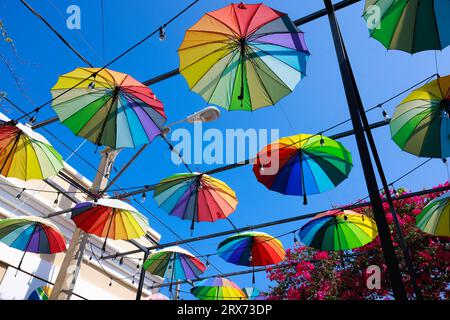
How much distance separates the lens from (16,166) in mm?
6180

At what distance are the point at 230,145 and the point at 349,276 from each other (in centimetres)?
722

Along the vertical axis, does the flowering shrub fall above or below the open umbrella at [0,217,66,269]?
above

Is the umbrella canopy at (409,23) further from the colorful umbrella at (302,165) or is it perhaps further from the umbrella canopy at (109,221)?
the umbrella canopy at (109,221)

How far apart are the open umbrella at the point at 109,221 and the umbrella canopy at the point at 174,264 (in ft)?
6.80

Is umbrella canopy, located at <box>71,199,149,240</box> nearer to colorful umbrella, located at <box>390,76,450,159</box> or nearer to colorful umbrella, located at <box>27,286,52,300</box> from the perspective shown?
colorful umbrella, located at <box>27,286,52,300</box>

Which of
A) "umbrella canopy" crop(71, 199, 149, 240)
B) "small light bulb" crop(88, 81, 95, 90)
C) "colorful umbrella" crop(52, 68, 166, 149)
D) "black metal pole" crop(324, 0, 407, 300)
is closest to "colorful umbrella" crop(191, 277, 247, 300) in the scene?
"umbrella canopy" crop(71, 199, 149, 240)

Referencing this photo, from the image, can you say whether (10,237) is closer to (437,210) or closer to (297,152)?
(297,152)

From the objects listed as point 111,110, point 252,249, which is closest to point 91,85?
point 111,110

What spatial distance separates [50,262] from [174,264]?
3615mm

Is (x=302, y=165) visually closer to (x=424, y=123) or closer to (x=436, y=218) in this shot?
(x=424, y=123)

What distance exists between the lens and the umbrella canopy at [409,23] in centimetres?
385

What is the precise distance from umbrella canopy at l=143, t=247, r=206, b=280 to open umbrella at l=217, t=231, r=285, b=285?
3.64 ft

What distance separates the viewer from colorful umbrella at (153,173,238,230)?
7.14 meters
